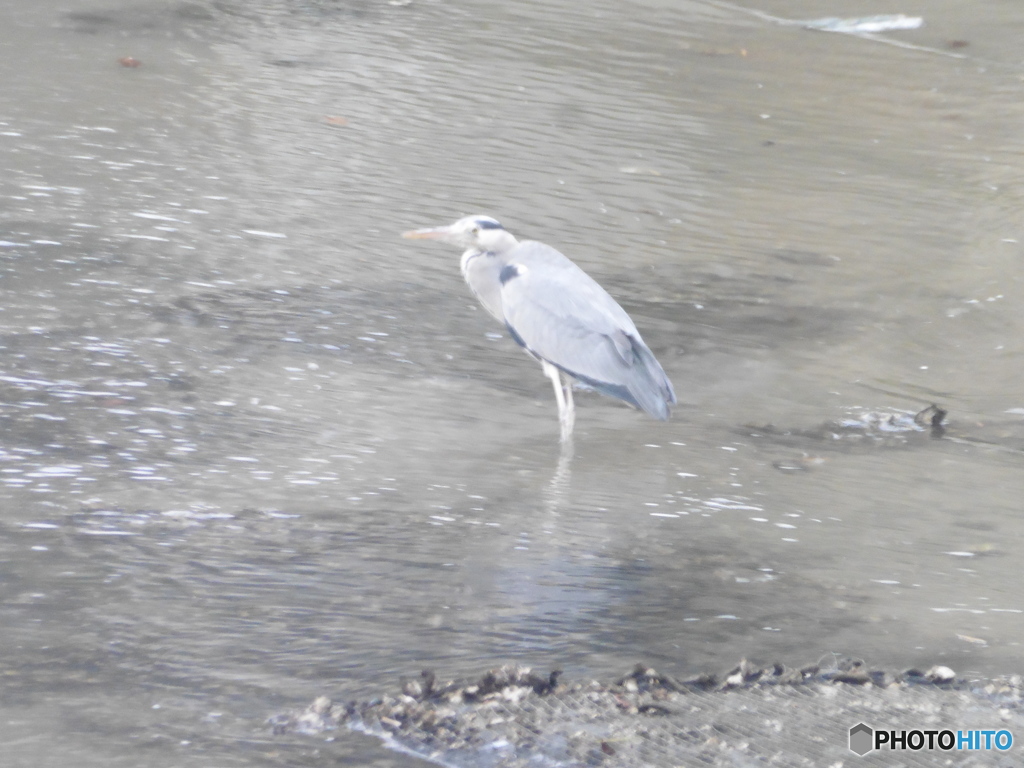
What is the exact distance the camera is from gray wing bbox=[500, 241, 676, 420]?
401 centimetres

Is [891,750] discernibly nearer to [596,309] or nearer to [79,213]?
[596,309]

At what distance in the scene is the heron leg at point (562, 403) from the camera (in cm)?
412

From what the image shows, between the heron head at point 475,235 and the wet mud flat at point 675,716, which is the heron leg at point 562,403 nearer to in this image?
the heron head at point 475,235

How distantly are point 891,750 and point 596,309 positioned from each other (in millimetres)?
2120

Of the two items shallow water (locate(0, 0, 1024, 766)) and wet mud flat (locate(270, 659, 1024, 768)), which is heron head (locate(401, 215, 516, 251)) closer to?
shallow water (locate(0, 0, 1024, 766))

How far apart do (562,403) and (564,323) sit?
10.4 inches

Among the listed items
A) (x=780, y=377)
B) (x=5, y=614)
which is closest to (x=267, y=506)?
(x=5, y=614)

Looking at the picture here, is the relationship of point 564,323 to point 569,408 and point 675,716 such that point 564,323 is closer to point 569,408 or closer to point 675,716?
point 569,408

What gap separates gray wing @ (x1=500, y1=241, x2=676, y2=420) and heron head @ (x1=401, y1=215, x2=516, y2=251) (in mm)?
129

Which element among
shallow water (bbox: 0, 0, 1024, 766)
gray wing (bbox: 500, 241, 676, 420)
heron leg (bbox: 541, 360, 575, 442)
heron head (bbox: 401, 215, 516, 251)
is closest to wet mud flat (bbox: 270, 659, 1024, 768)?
shallow water (bbox: 0, 0, 1024, 766)

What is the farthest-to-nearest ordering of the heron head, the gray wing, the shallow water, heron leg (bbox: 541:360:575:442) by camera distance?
1. the heron head
2. heron leg (bbox: 541:360:575:442)
3. the gray wing
4. the shallow water

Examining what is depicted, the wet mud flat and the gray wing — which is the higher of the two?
the gray wing

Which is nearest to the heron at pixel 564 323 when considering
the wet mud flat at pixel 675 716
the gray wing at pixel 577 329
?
the gray wing at pixel 577 329

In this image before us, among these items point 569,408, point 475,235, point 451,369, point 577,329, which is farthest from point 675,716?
point 475,235
